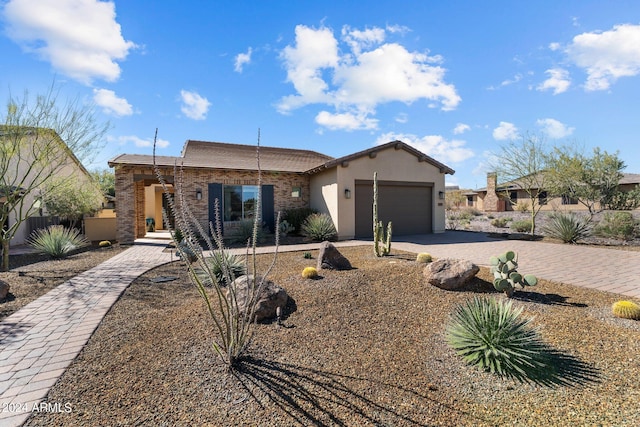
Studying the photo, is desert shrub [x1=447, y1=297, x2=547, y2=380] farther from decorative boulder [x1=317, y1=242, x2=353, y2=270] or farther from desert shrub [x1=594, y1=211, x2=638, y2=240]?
desert shrub [x1=594, y1=211, x2=638, y2=240]

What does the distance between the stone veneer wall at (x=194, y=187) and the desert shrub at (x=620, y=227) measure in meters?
13.7

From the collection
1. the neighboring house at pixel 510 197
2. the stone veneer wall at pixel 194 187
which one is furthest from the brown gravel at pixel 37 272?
the neighboring house at pixel 510 197

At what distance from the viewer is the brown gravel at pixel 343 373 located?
2369mm

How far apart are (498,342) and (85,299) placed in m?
6.63

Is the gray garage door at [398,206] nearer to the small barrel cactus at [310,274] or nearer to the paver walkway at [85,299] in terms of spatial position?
the paver walkway at [85,299]

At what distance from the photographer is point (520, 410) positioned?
2.44m

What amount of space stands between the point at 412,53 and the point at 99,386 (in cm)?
1166

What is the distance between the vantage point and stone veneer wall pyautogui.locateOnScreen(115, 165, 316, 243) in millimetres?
12500

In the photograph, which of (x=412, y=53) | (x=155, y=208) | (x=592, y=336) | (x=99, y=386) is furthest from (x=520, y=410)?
(x=155, y=208)

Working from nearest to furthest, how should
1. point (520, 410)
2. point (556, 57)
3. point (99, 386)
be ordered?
point (520, 410) → point (99, 386) → point (556, 57)

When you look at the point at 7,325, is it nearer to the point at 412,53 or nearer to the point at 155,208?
the point at 412,53

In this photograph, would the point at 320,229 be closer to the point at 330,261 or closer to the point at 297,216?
the point at 297,216

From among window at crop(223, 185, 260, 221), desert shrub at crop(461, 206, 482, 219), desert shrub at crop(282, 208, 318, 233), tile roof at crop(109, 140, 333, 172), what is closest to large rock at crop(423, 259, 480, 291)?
desert shrub at crop(282, 208, 318, 233)

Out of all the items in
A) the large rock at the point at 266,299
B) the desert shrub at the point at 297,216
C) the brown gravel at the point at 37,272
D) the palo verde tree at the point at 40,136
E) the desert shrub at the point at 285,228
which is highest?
the palo verde tree at the point at 40,136
